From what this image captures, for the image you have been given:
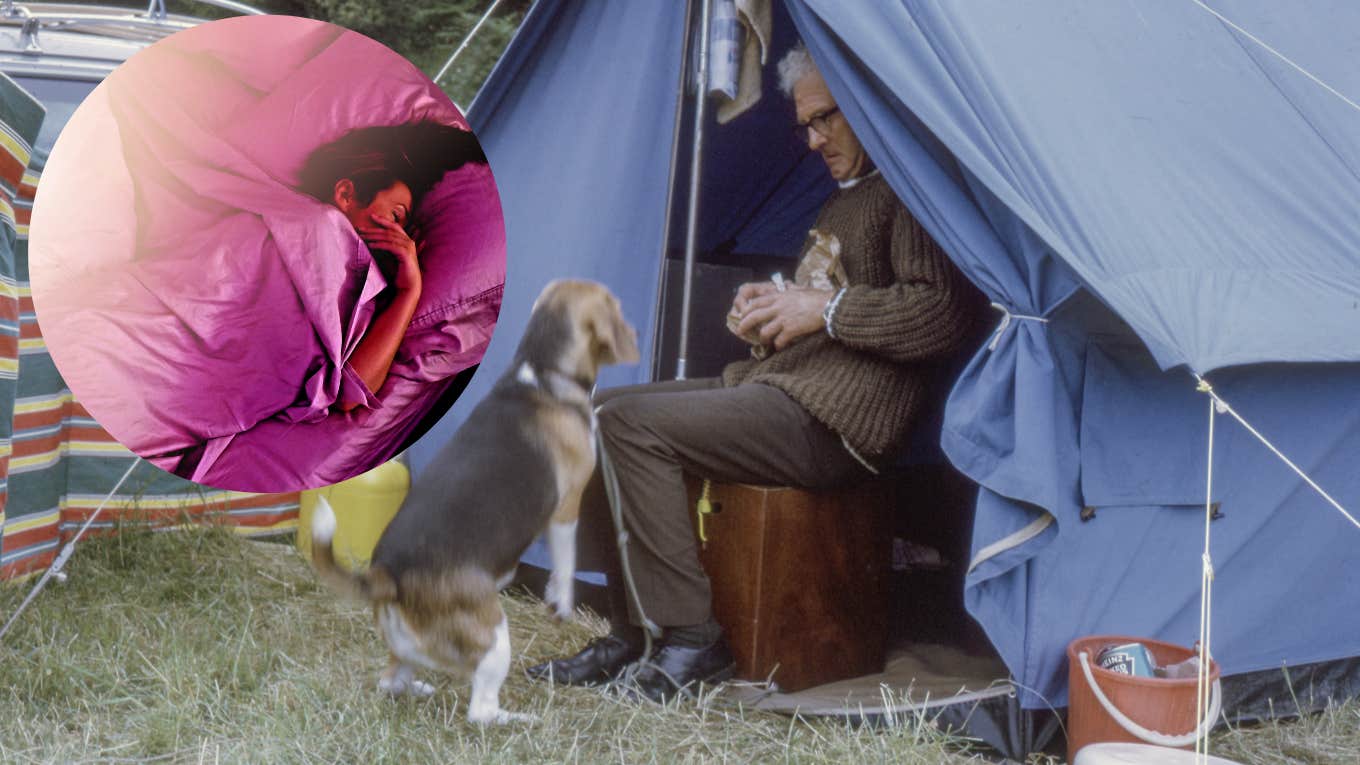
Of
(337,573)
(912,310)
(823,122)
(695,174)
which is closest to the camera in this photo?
(337,573)

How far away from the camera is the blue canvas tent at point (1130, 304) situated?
2.13 m

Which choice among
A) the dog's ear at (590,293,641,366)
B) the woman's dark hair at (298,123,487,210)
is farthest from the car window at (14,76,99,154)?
the dog's ear at (590,293,641,366)

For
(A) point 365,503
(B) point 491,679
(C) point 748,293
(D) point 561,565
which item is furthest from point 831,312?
(A) point 365,503

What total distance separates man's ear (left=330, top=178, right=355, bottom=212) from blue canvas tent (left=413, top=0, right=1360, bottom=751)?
107 cm

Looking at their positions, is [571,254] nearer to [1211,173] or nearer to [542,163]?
[542,163]

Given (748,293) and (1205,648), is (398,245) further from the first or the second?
(1205,648)

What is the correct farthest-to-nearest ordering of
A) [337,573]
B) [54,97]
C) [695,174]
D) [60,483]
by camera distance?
1. [54,97]
2. [60,483]
3. [695,174]
4. [337,573]

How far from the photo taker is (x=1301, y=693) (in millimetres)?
2477

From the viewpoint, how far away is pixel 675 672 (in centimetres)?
236

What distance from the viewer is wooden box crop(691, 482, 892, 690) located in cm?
245

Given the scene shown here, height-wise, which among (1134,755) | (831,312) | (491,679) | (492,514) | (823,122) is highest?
(823,122)

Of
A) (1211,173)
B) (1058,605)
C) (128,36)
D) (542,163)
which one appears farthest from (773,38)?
(128,36)

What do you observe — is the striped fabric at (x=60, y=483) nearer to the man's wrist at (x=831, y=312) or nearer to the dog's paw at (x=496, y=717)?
the dog's paw at (x=496, y=717)

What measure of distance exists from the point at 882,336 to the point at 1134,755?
935 mm
